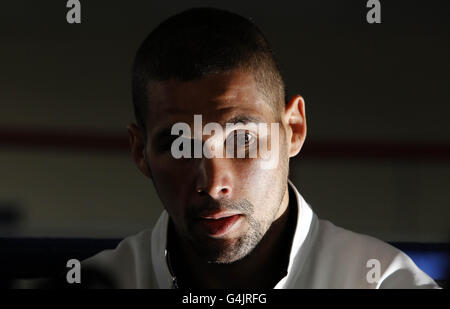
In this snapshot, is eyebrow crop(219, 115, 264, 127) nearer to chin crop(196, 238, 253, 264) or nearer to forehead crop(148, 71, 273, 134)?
forehead crop(148, 71, 273, 134)

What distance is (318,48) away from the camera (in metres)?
1.14

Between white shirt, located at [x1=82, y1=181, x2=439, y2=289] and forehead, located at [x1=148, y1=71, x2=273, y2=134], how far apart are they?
0.24 m

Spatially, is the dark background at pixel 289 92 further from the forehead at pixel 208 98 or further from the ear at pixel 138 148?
the forehead at pixel 208 98

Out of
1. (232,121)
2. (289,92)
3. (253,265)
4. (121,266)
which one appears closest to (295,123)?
(289,92)

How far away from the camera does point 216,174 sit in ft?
3.15

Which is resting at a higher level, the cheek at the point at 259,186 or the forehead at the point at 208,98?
the forehead at the point at 208,98

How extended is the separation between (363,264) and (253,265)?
20 cm

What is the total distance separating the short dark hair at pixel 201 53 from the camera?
3.17 ft

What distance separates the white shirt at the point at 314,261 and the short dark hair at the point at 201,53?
0.24m

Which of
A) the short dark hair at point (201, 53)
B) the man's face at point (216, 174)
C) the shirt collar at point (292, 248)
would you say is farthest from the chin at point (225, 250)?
the short dark hair at point (201, 53)

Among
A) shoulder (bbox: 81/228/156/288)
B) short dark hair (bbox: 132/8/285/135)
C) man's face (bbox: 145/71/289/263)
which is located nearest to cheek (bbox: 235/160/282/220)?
man's face (bbox: 145/71/289/263)

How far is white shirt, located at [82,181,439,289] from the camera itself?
1022 millimetres

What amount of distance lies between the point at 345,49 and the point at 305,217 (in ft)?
1.24

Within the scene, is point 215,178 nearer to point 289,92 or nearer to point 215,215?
point 215,215
